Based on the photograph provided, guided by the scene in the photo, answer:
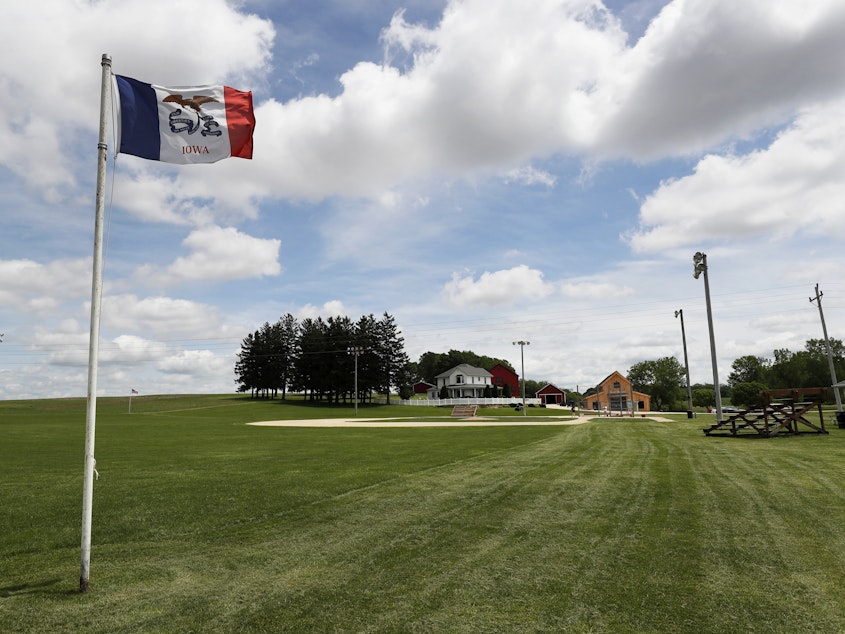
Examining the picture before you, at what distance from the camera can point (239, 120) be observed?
8492 millimetres

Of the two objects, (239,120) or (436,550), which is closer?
(436,550)

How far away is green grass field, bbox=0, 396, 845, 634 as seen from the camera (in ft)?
16.9

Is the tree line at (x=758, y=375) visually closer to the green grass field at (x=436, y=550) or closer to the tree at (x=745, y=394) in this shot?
the tree at (x=745, y=394)

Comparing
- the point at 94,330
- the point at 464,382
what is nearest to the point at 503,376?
the point at 464,382

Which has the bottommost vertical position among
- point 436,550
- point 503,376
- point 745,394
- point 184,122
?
point 745,394

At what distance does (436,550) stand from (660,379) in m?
115

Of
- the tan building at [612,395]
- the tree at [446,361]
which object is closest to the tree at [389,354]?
the tan building at [612,395]

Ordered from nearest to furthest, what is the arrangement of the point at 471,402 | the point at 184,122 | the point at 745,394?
the point at 184,122
the point at 471,402
the point at 745,394

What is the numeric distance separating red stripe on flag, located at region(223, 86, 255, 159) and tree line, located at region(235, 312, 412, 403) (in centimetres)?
7710

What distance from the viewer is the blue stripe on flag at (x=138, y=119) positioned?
754 cm

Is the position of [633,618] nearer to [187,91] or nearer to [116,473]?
[187,91]

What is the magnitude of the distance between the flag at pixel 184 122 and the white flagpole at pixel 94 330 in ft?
1.40

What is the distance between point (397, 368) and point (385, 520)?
Result: 9010 centimetres

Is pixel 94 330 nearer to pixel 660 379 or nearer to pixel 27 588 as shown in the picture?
pixel 27 588
